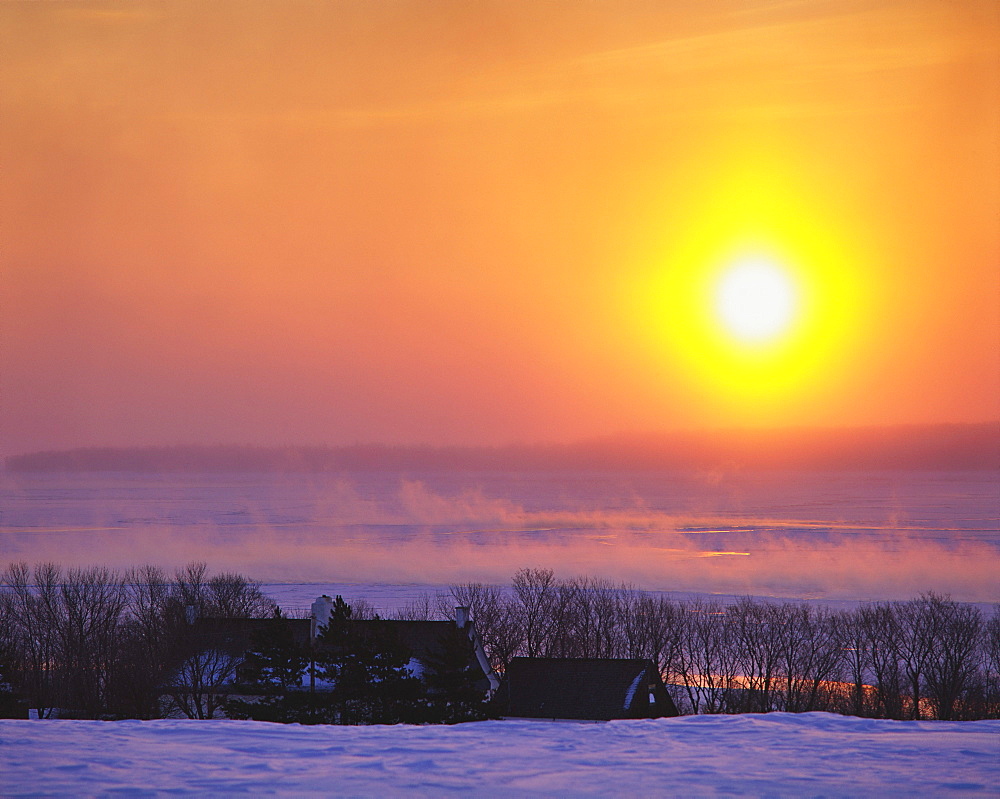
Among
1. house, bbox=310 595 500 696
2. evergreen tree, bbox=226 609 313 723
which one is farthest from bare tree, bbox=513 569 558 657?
evergreen tree, bbox=226 609 313 723

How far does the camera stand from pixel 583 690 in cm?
4653

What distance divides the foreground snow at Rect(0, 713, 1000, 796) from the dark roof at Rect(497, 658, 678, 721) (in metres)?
30.4

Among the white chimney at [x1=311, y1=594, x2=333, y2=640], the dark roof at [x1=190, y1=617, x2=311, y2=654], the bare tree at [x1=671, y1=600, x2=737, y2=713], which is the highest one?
the white chimney at [x1=311, y1=594, x2=333, y2=640]

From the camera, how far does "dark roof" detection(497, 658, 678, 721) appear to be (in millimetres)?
45469

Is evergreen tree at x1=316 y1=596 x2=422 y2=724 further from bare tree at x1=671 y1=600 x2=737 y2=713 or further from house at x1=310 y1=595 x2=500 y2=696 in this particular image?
bare tree at x1=671 y1=600 x2=737 y2=713

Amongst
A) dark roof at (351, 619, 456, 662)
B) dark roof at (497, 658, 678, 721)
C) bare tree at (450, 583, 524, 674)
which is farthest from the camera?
bare tree at (450, 583, 524, 674)

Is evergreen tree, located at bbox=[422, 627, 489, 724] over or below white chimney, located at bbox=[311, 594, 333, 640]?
below

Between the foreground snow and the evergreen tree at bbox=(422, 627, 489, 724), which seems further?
the evergreen tree at bbox=(422, 627, 489, 724)

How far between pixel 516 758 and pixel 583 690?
34340 mm

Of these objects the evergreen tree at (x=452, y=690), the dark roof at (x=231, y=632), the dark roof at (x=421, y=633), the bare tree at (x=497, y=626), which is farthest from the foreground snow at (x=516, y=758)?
the bare tree at (x=497, y=626)

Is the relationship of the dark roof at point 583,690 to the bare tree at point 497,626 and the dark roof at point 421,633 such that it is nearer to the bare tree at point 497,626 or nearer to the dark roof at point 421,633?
the dark roof at point 421,633

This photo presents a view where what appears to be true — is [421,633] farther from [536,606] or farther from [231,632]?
[536,606]

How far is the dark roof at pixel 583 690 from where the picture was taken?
45.5 metres

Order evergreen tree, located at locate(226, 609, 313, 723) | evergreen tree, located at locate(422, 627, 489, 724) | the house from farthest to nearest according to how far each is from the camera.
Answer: the house → evergreen tree, located at locate(226, 609, 313, 723) → evergreen tree, located at locate(422, 627, 489, 724)
